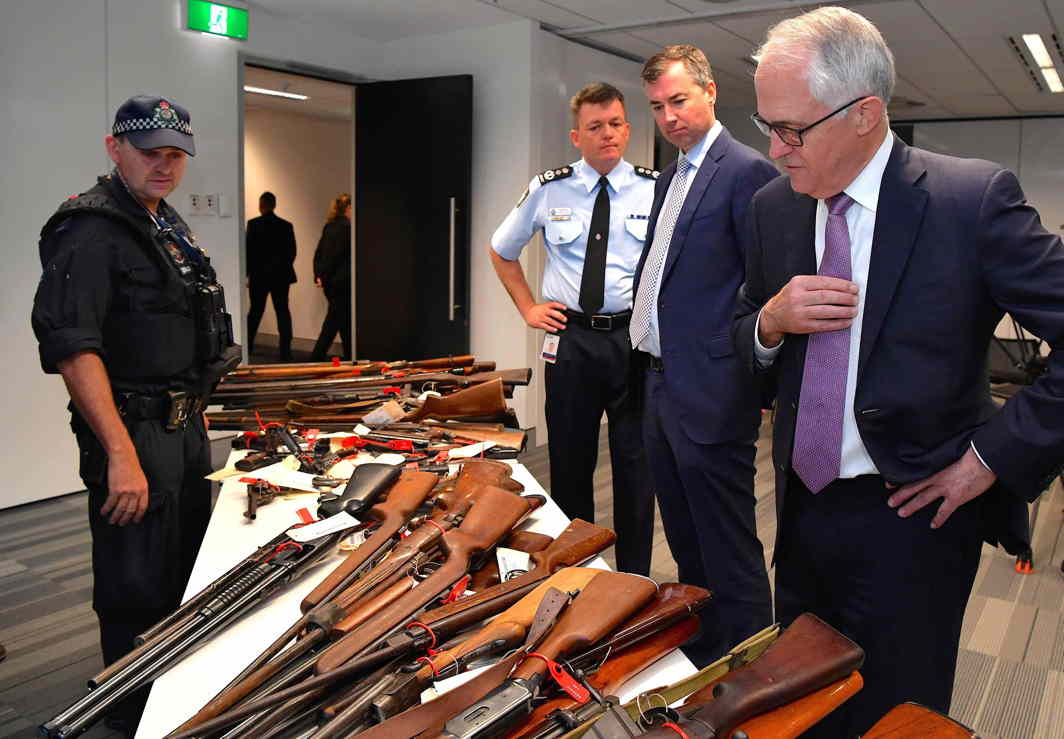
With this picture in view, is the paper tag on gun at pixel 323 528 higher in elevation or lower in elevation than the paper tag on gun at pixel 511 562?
higher

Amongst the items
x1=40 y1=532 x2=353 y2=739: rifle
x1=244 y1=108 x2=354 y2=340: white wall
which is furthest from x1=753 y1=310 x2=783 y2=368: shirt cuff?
x1=244 y1=108 x2=354 y2=340: white wall

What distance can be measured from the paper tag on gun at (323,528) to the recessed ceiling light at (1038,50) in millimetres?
6365

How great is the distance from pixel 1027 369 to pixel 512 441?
3903 mm

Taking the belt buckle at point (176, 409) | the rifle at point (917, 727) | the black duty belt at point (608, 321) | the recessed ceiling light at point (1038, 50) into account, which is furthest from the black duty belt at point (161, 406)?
the recessed ceiling light at point (1038, 50)

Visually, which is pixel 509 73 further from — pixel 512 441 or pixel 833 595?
pixel 833 595

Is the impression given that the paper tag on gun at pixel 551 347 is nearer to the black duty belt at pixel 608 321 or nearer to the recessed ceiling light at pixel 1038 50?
the black duty belt at pixel 608 321

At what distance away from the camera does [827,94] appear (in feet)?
4.42

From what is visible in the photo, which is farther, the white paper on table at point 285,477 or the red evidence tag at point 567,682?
the white paper on table at point 285,477

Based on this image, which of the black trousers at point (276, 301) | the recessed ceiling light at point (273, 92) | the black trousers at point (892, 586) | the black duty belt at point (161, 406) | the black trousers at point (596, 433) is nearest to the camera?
the black trousers at point (892, 586)

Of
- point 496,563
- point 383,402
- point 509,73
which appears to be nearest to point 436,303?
point 509,73

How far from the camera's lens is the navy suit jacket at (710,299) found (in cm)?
238

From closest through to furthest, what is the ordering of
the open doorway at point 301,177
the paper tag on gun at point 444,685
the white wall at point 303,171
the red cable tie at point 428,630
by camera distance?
the paper tag on gun at point 444,685
the red cable tie at point 428,630
the open doorway at point 301,177
the white wall at point 303,171

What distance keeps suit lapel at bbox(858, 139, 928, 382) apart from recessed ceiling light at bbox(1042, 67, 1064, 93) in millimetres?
7398

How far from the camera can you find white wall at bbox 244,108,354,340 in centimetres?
1084
